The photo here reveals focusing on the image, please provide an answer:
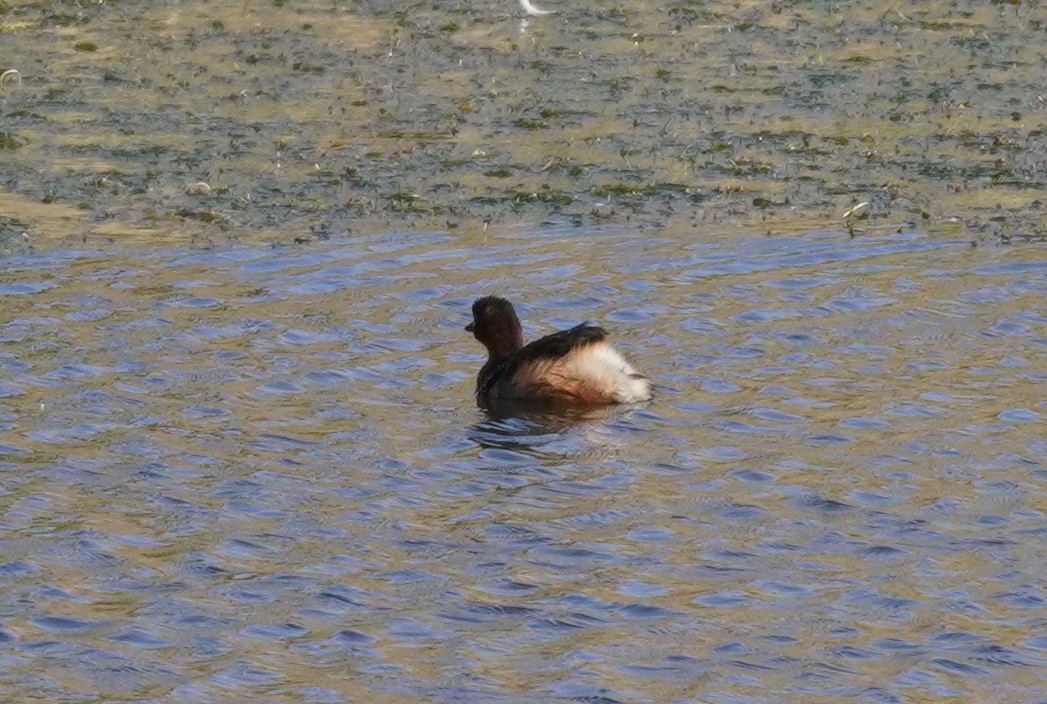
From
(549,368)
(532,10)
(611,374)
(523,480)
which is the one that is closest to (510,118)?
(532,10)

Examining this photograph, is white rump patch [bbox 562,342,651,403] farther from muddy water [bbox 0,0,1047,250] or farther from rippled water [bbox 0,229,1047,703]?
muddy water [bbox 0,0,1047,250]

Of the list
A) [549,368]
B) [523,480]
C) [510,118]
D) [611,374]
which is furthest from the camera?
[510,118]

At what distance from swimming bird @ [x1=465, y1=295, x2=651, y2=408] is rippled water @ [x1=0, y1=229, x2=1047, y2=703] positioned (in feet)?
0.57

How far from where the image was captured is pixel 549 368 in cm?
1090

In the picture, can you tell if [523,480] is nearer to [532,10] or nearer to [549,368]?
[549,368]

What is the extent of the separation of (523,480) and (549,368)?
1.45 meters

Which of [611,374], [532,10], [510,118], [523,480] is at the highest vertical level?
[532,10]

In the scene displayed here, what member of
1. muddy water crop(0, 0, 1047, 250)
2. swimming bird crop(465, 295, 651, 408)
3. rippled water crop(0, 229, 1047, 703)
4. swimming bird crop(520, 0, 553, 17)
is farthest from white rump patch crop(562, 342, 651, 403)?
swimming bird crop(520, 0, 553, 17)

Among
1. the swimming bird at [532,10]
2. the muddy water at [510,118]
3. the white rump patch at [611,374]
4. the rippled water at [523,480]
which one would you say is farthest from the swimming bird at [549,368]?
the swimming bird at [532,10]

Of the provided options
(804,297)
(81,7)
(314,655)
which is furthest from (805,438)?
(81,7)

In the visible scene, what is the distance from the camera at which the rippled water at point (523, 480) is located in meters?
7.38

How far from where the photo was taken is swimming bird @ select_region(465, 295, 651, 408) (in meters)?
10.6

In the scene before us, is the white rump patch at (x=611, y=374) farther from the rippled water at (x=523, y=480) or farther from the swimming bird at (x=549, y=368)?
the rippled water at (x=523, y=480)

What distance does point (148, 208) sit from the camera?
1428 centimetres
